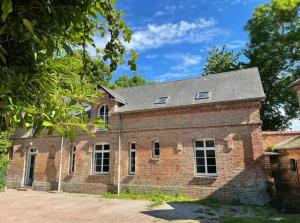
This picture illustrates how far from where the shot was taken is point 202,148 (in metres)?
13.8

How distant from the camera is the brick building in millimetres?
12828

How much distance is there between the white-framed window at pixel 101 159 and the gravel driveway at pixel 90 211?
115 inches

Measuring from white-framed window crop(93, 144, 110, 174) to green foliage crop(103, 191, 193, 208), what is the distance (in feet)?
5.96

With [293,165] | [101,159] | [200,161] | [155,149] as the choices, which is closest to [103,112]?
[101,159]

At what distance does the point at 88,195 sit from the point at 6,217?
5.98 meters

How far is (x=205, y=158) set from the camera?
1362 centimetres

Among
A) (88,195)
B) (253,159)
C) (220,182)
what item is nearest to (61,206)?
(88,195)

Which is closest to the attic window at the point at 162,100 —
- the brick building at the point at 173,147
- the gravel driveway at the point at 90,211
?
the brick building at the point at 173,147

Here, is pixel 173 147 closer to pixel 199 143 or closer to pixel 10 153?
pixel 199 143

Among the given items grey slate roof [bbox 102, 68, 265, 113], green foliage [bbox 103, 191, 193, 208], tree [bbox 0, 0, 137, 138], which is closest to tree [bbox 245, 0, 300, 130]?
grey slate roof [bbox 102, 68, 265, 113]

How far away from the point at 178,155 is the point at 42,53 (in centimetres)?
1291

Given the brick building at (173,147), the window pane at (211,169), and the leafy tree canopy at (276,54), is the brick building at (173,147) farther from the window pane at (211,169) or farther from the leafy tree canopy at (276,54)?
the leafy tree canopy at (276,54)

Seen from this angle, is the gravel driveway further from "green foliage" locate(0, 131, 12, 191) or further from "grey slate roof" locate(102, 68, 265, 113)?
"grey slate roof" locate(102, 68, 265, 113)

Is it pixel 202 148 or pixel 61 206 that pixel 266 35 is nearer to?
pixel 202 148
